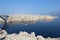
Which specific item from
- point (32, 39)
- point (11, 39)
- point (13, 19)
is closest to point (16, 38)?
point (11, 39)

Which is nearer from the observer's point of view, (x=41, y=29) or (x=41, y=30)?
(x=41, y=30)

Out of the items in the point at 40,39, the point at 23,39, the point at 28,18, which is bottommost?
the point at 28,18

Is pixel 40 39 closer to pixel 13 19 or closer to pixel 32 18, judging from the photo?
pixel 13 19

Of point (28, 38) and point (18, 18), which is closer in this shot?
point (28, 38)

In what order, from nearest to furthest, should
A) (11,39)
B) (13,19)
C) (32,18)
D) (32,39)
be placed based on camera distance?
(11,39) → (32,39) → (13,19) → (32,18)

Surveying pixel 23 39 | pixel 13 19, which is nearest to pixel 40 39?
pixel 23 39

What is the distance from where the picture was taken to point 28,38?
10.8 m

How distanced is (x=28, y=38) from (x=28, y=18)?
77242 millimetres

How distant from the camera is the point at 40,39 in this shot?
1261cm

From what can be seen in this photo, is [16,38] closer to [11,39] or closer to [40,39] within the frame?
[11,39]

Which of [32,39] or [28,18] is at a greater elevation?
[32,39]

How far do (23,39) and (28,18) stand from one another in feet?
255

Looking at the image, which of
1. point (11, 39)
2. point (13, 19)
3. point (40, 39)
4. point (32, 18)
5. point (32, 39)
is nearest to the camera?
point (11, 39)

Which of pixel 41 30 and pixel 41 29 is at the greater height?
pixel 41 30
